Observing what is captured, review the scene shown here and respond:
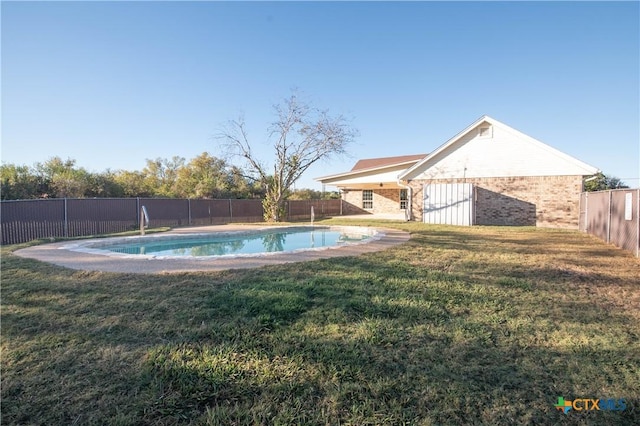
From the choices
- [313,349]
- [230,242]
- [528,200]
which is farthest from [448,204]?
[313,349]

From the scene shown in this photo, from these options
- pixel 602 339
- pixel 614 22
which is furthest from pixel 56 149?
pixel 614 22

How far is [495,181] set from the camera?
16.6 m

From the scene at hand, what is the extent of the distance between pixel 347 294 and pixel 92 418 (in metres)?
2.98

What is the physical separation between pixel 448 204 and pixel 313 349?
52.9 feet

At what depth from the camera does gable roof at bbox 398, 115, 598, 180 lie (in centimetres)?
1466

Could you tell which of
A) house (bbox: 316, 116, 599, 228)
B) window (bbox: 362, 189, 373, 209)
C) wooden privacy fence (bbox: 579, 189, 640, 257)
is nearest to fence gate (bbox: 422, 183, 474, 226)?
house (bbox: 316, 116, 599, 228)

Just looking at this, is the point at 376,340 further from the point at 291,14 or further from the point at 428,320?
the point at 291,14

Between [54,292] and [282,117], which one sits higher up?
[282,117]

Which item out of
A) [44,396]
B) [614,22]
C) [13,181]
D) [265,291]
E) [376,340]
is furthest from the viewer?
[13,181]

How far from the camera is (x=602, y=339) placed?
3.06m

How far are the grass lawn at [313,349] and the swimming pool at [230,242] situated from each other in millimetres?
3726

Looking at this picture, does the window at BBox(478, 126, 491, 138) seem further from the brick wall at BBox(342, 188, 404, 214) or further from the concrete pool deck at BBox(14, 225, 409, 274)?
the concrete pool deck at BBox(14, 225, 409, 274)

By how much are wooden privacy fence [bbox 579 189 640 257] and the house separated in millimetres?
2694

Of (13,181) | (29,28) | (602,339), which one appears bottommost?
(602,339)
